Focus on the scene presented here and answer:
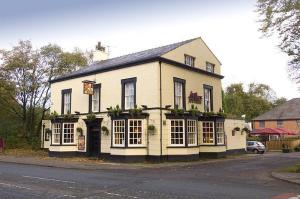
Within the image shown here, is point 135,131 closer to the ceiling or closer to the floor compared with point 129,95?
closer to the floor

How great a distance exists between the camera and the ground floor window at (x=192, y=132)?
92.5 feet

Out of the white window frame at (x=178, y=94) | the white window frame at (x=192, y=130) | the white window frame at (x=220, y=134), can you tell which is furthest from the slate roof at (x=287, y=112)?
the white window frame at (x=178, y=94)

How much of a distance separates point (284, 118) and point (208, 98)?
35.5 m

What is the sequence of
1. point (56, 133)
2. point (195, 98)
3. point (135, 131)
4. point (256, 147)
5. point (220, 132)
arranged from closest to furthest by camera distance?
point (135, 131) < point (195, 98) < point (220, 132) < point (56, 133) < point (256, 147)

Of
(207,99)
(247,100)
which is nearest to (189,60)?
(207,99)

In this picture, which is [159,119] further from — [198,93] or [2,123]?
[2,123]

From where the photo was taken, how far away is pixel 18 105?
45344mm

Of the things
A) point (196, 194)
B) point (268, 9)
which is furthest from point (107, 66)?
point (196, 194)

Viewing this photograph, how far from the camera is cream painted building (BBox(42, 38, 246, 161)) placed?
1060 inches

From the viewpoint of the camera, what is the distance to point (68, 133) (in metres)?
32.3

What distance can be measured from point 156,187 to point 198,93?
61.4ft

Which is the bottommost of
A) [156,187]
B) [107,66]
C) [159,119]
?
[156,187]

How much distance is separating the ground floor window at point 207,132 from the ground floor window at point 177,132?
3.95 metres

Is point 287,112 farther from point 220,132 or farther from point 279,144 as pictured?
point 220,132
